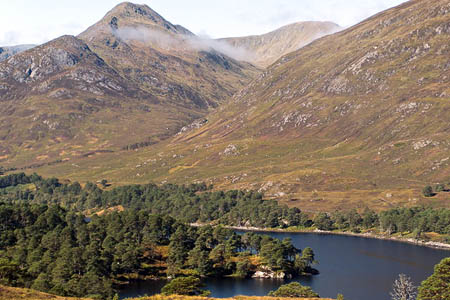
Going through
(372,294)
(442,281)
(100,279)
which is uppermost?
(442,281)

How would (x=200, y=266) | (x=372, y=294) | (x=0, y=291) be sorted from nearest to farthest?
(x=0, y=291) < (x=372, y=294) < (x=200, y=266)

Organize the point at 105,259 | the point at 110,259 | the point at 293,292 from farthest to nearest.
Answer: the point at 110,259 → the point at 105,259 → the point at 293,292

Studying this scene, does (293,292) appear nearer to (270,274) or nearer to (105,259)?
(270,274)

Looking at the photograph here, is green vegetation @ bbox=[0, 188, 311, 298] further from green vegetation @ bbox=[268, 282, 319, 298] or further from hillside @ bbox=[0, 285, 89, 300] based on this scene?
hillside @ bbox=[0, 285, 89, 300]

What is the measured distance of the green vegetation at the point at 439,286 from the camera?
352 feet

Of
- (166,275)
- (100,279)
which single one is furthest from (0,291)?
(166,275)

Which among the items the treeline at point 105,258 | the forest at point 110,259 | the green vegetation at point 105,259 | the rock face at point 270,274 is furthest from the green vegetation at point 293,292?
the rock face at point 270,274

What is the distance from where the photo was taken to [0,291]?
81.5 m

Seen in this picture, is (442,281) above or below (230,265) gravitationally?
above

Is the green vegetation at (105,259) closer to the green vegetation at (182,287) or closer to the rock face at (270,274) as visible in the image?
the rock face at (270,274)

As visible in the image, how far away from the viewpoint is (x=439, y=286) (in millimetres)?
109312

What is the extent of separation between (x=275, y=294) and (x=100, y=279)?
2083 inches

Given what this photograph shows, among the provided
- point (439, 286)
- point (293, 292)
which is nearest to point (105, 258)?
point (293, 292)

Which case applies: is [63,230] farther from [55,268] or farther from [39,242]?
[55,268]
